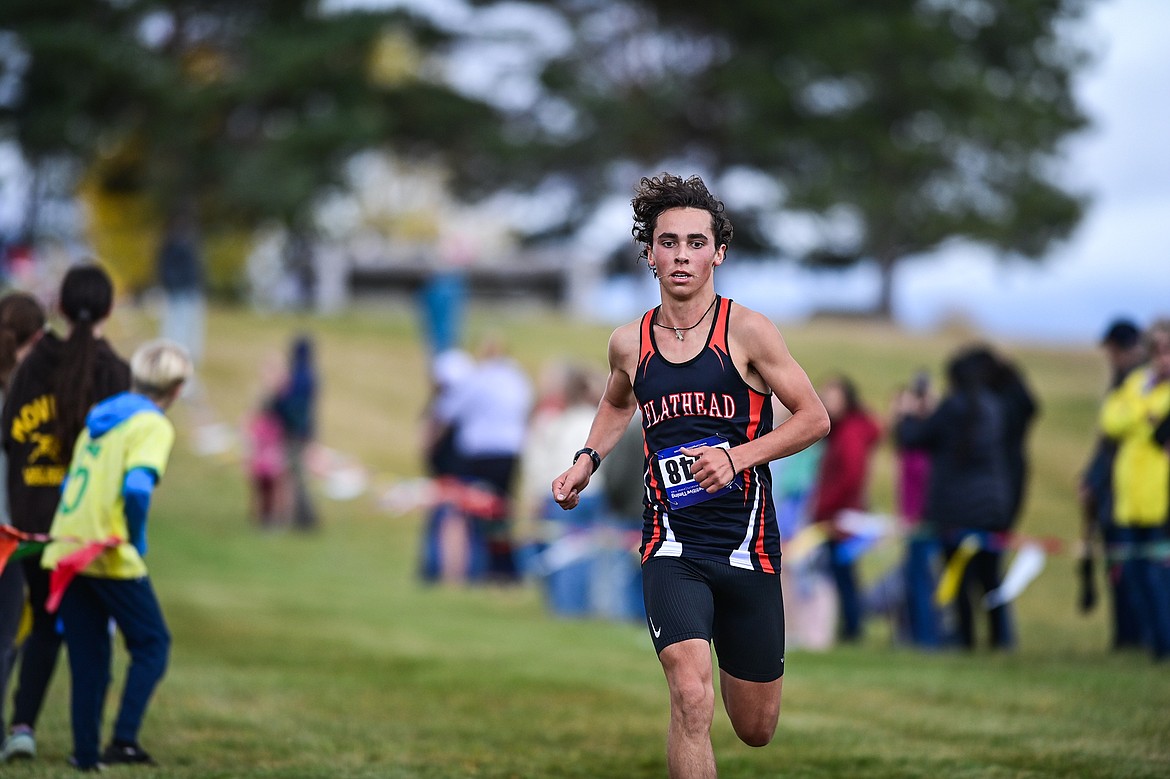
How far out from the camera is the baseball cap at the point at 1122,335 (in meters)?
10.2

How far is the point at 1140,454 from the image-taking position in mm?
9477

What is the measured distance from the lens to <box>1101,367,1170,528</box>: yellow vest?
934 centimetres

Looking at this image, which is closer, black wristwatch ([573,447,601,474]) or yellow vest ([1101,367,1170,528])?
black wristwatch ([573,447,601,474])

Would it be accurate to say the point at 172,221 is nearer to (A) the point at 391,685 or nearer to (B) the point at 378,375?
(B) the point at 378,375

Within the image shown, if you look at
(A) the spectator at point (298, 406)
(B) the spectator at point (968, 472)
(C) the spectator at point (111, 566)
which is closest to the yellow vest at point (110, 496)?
(C) the spectator at point (111, 566)

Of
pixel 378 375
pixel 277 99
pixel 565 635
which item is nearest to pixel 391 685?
pixel 565 635

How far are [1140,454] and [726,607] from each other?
5397 mm

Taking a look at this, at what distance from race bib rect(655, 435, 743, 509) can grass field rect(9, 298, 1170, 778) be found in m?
1.81

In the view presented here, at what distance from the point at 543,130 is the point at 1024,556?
30.5 m

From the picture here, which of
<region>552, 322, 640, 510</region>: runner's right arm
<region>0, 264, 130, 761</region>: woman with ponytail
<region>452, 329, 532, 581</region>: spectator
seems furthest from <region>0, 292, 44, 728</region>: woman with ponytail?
<region>452, 329, 532, 581</region>: spectator

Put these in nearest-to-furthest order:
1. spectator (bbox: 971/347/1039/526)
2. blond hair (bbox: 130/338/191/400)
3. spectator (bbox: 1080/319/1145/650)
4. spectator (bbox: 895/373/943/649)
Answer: blond hair (bbox: 130/338/191/400) < spectator (bbox: 1080/319/1145/650) < spectator (bbox: 895/373/943/649) < spectator (bbox: 971/347/1039/526)

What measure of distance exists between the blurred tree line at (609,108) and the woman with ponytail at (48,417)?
26.9 m

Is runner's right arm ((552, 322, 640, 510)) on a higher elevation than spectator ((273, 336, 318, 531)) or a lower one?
lower

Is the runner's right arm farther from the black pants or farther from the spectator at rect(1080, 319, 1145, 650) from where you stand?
the black pants
